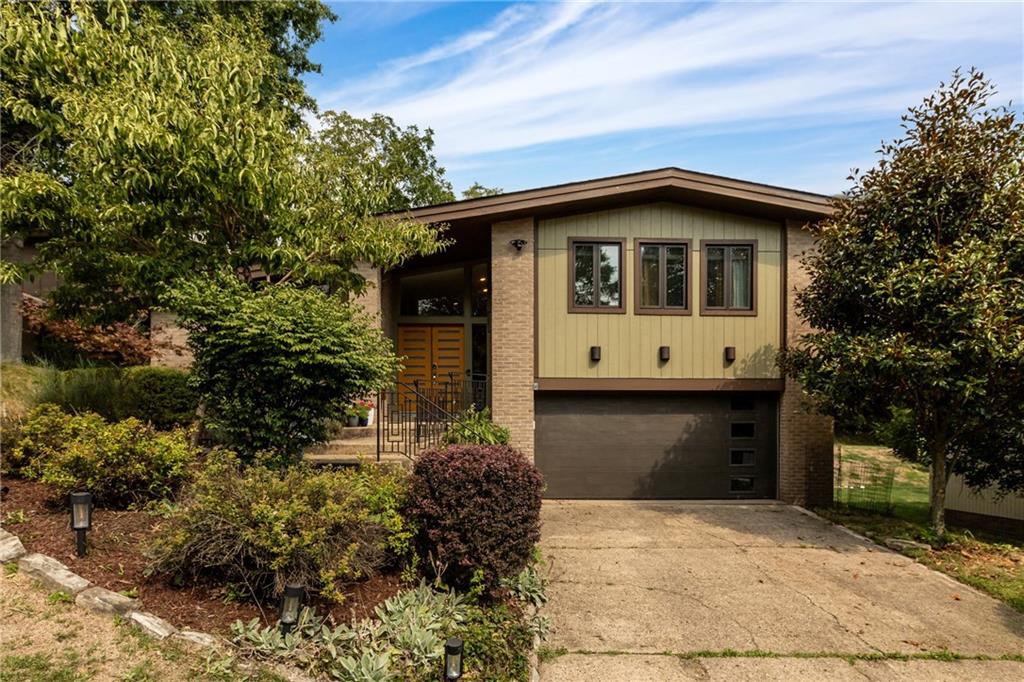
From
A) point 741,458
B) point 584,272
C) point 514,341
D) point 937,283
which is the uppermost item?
point 584,272

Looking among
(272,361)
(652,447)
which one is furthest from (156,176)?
(652,447)

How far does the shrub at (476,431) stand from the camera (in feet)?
27.0

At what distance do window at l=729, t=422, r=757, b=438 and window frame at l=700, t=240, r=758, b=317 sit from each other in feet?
6.60

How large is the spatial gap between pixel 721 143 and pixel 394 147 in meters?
15.1

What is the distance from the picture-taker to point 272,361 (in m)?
5.89

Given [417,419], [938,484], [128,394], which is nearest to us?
[938,484]

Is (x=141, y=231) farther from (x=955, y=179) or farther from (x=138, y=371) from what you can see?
(x=955, y=179)

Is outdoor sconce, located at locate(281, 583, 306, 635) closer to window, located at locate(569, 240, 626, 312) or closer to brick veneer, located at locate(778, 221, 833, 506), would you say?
window, located at locate(569, 240, 626, 312)

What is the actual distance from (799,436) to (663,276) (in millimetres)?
3772

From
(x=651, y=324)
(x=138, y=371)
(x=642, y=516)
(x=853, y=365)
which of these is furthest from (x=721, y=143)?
(x=138, y=371)

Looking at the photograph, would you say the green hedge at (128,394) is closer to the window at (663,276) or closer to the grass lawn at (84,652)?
the grass lawn at (84,652)

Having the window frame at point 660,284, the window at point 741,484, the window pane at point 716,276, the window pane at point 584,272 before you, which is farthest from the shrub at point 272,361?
the window at point 741,484

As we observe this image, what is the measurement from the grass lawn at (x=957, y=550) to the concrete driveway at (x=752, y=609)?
286 mm

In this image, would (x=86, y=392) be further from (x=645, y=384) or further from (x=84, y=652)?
(x=645, y=384)
